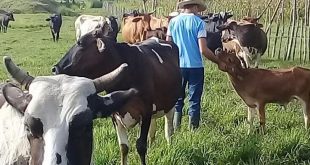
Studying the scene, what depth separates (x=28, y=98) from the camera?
3998 millimetres

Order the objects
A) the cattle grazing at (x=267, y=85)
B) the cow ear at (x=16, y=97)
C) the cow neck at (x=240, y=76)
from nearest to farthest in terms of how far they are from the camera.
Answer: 1. the cow ear at (x=16, y=97)
2. the cattle grazing at (x=267, y=85)
3. the cow neck at (x=240, y=76)

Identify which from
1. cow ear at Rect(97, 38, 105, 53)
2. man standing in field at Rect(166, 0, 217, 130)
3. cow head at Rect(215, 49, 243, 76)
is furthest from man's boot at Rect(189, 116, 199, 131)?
cow ear at Rect(97, 38, 105, 53)

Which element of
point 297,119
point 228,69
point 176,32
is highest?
point 176,32

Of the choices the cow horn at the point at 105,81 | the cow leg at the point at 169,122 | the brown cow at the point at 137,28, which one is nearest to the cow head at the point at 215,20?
the brown cow at the point at 137,28

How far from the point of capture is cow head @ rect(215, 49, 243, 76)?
854 centimetres

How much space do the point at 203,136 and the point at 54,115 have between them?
148 inches

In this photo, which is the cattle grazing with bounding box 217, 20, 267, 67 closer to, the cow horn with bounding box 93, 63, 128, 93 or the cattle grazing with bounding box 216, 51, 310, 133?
the cattle grazing with bounding box 216, 51, 310, 133

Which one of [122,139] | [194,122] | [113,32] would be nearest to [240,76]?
[194,122]

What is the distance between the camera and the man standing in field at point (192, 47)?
8.01 m

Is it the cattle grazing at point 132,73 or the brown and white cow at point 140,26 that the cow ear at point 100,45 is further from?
the brown and white cow at point 140,26

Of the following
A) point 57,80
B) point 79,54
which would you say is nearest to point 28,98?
point 57,80

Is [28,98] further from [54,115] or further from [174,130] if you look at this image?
[174,130]

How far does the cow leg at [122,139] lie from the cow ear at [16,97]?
109 inches

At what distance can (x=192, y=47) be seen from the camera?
26.6 ft
